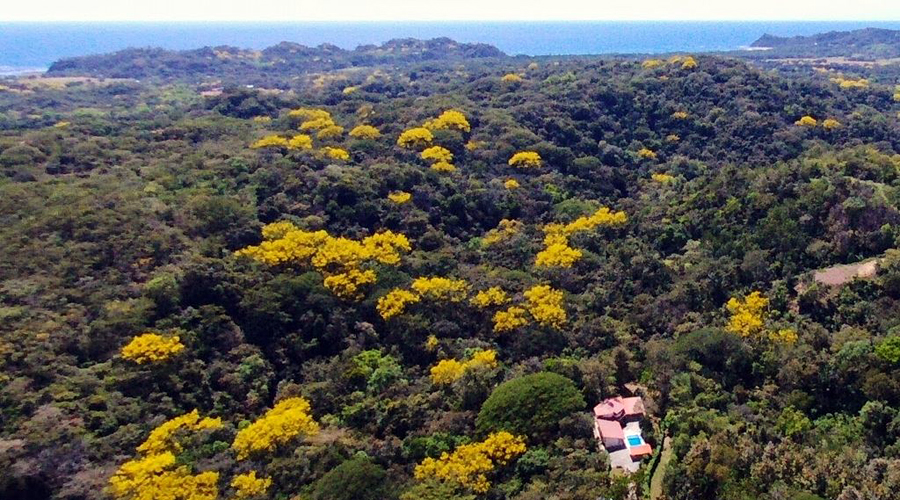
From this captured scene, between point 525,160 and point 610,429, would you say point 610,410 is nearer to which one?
point 610,429

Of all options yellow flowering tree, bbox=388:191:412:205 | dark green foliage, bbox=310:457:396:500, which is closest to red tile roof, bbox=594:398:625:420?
dark green foliage, bbox=310:457:396:500

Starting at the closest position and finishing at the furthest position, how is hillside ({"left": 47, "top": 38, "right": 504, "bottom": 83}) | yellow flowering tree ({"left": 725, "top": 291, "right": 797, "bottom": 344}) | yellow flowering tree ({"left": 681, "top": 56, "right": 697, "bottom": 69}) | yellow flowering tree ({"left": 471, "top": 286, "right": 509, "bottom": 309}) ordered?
yellow flowering tree ({"left": 725, "top": 291, "right": 797, "bottom": 344}) < yellow flowering tree ({"left": 471, "top": 286, "right": 509, "bottom": 309}) < yellow flowering tree ({"left": 681, "top": 56, "right": 697, "bottom": 69}) < hillside ({"left": 47, "top": 38, "right": 504, "bottom": 83})

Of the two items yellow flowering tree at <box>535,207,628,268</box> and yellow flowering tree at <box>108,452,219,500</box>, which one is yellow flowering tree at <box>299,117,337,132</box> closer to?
yellow flowering tree at <box>535,207,628,268</box>

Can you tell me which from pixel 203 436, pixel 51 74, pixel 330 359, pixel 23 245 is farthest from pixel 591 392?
pixel 51 74

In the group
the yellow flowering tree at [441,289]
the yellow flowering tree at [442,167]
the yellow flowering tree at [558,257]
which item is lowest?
the yellow flowering tree at [441,289]

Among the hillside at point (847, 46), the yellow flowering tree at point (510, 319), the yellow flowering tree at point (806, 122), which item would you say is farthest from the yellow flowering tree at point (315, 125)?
the hillside at point (847, 46)

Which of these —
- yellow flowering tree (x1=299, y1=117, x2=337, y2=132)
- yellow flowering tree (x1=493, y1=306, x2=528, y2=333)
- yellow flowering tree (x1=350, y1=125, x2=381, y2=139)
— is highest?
yellow flowering tree (x1=299, y1=117, x2=337, y2=132)

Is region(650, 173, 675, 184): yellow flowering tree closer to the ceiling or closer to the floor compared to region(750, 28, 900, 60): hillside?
closer to the floor

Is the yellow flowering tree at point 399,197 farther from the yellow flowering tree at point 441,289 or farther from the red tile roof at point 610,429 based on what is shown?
the red tile roof at point 610,429
